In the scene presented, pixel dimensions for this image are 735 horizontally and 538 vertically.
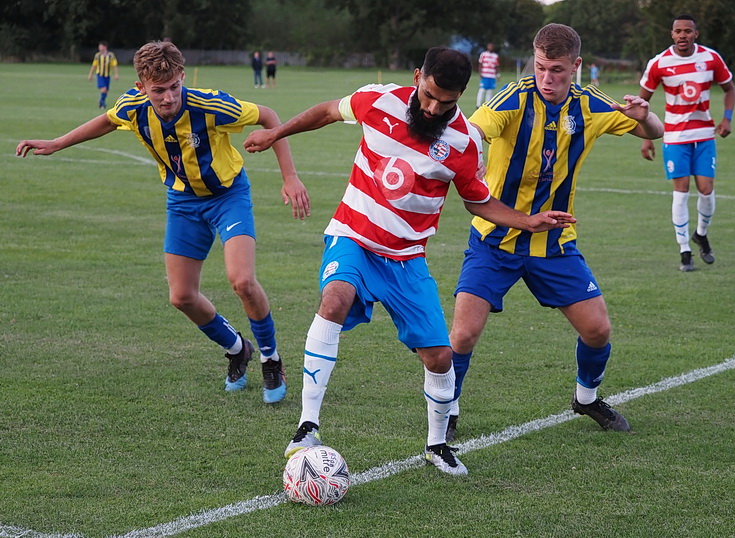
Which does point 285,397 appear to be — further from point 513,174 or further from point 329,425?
point 513,174

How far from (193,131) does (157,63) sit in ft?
1.79

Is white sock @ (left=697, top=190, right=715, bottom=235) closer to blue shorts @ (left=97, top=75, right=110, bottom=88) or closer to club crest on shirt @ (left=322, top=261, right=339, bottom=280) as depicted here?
club crest on shirt @ (left=322, top=261, right=339, bottom=280)

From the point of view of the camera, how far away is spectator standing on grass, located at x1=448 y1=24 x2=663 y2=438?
5.22m

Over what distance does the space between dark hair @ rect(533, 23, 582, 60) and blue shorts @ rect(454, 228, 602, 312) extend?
103 centimetres

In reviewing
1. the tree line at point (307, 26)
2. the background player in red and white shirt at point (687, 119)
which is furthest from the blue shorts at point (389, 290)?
the tree line at point (307, 26)

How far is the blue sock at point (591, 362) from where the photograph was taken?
545cm

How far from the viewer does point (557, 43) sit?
5.03 metres

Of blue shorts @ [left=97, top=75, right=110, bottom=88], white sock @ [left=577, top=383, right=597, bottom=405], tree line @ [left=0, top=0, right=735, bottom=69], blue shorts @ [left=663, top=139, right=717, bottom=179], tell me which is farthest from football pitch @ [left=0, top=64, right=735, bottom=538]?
tree line @ [left=0, top=0, right=735, bottom=69]

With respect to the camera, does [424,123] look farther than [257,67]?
No

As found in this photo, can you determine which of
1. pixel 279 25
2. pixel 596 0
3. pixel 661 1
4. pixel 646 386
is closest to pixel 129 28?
pixel 279 25

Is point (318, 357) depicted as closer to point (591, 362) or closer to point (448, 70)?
point (448, 70)

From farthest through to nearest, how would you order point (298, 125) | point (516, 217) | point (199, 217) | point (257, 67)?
point (257, 67) < point (199, 217) < point (298, 125) < point (516, 217)

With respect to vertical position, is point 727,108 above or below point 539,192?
above

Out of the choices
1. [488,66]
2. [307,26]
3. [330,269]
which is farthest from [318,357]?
[307,26]
